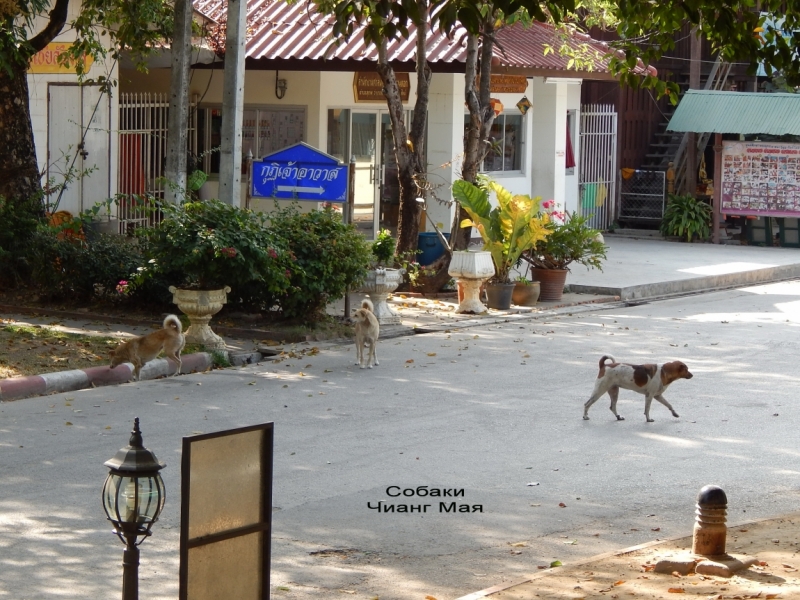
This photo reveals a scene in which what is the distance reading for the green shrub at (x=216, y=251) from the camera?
13.2m

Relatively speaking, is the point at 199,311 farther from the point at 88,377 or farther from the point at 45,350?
the point at 88,377

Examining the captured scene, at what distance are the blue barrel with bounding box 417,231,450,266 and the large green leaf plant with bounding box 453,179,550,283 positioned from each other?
174cm

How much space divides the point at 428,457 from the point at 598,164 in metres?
20.9

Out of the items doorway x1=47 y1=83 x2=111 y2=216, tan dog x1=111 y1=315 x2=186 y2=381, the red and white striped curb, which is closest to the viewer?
the red and white striped curb

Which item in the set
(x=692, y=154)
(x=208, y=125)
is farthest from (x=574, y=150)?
(x=208, y=125)

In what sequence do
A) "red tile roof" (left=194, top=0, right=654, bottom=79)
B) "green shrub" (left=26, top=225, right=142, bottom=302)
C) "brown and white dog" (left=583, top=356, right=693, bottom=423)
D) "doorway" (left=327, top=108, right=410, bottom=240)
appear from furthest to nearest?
1. "doorway" (left=327, top=108, right=410, bottom=240)
2. "red tile roof" (left=194, top=0, right=654, bottom=79)
3. "green shrub" (left=26, top=225, right=142, bottom=302)
4. "brown and white dog" (left=583, top=356, right=693, bottom=423)

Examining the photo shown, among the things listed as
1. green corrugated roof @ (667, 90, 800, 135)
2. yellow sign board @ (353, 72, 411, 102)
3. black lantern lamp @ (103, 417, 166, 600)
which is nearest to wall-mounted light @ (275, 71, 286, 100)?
yellow sign board @ (353, 72, 411, 102)

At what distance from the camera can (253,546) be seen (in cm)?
489

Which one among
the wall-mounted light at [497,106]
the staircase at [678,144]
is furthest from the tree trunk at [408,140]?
the staircase at [678,144]

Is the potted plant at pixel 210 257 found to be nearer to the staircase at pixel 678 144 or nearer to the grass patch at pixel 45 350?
the grass patch at pixel 45 350

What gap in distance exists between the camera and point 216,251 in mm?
13023

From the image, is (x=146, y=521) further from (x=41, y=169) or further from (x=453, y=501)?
(x=41, y=169)

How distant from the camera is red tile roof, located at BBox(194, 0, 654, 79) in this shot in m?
19.6

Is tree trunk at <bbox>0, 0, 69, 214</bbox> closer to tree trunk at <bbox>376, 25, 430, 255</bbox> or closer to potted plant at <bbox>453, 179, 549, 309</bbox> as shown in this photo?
tree trunk at <bbox>376, 25, 430, 255</bbox>
